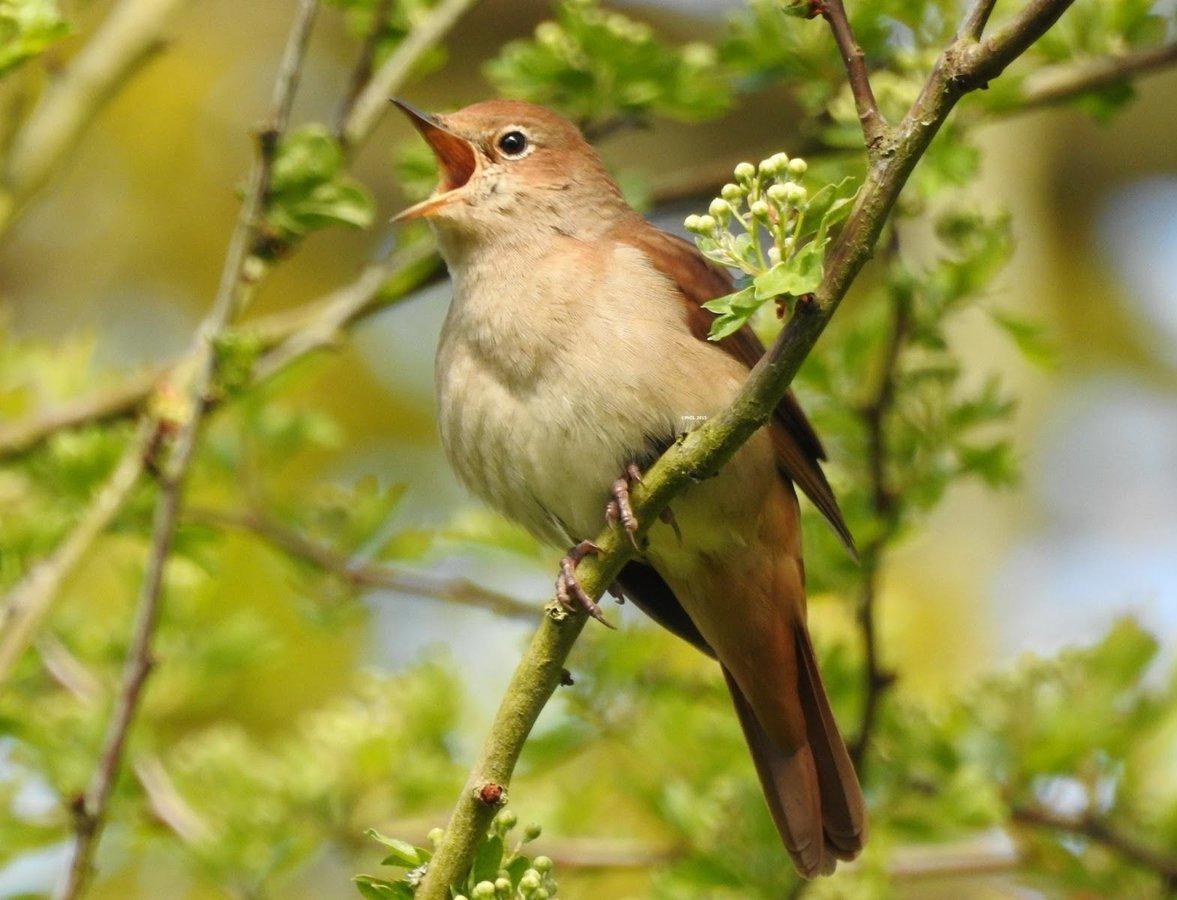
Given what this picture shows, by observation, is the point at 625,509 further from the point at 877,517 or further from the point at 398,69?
the point at 398,69

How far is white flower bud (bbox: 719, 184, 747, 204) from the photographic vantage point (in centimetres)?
229

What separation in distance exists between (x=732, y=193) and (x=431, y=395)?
5.53 meters

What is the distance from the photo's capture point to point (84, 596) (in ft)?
20.1

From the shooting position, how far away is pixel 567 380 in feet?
11.5

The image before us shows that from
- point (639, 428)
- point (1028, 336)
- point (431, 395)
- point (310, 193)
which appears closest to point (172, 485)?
point (310, 193)

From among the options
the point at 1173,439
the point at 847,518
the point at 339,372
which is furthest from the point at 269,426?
the point at 1173,439

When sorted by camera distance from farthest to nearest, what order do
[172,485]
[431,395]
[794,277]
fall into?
[431,395]
[172,485]
[794,277]

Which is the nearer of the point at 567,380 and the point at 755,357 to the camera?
the point at 567,380

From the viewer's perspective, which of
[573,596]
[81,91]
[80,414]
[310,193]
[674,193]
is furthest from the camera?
[674,193]

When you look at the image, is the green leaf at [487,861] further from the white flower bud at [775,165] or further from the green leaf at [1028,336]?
the green leaf at [1028,336]

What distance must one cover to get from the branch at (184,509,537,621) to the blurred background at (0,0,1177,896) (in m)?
0.07

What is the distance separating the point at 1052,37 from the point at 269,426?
85.1 inches

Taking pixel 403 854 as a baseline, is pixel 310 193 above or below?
above

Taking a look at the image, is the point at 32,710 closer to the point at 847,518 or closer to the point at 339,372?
the point at 847,518
